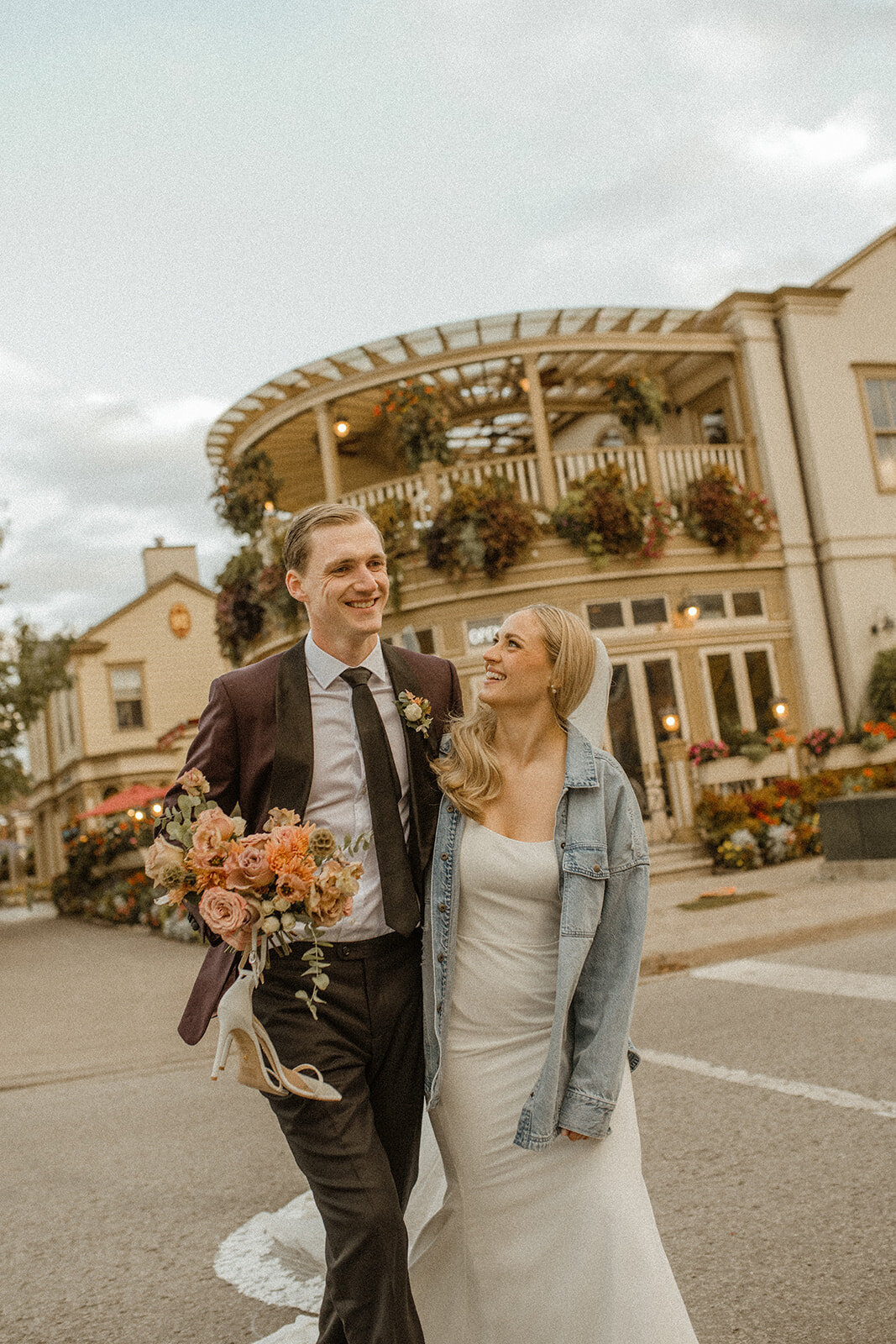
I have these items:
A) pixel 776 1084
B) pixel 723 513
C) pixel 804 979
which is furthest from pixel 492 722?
pixel 723 513

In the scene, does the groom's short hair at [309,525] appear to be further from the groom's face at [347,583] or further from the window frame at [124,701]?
the window frame at [124,701]

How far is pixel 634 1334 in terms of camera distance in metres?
2.56

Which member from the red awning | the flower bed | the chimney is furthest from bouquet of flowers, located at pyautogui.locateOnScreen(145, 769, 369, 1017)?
the chimney

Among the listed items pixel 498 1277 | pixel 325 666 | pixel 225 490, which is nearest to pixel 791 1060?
pixel 498 1277

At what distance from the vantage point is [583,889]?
8.93ft

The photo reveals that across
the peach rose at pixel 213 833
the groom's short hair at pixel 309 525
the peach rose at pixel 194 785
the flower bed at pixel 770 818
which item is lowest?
the flower bed at pixel 770 818

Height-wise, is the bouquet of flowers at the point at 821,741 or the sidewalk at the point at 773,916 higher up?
the bouquet of flowers at the point at 821,741

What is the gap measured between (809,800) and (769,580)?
13.2 ft

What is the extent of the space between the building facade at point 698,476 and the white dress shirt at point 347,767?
13.1m

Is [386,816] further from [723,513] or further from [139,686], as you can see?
[139,686]

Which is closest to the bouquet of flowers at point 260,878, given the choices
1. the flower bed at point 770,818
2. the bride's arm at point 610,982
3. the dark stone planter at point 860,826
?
the bride's arm at point 610,982

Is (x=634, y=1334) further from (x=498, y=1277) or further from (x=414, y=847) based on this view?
(x=414, y=847)

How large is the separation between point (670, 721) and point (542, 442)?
444 centimetres

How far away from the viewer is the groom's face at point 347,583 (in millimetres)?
2975
